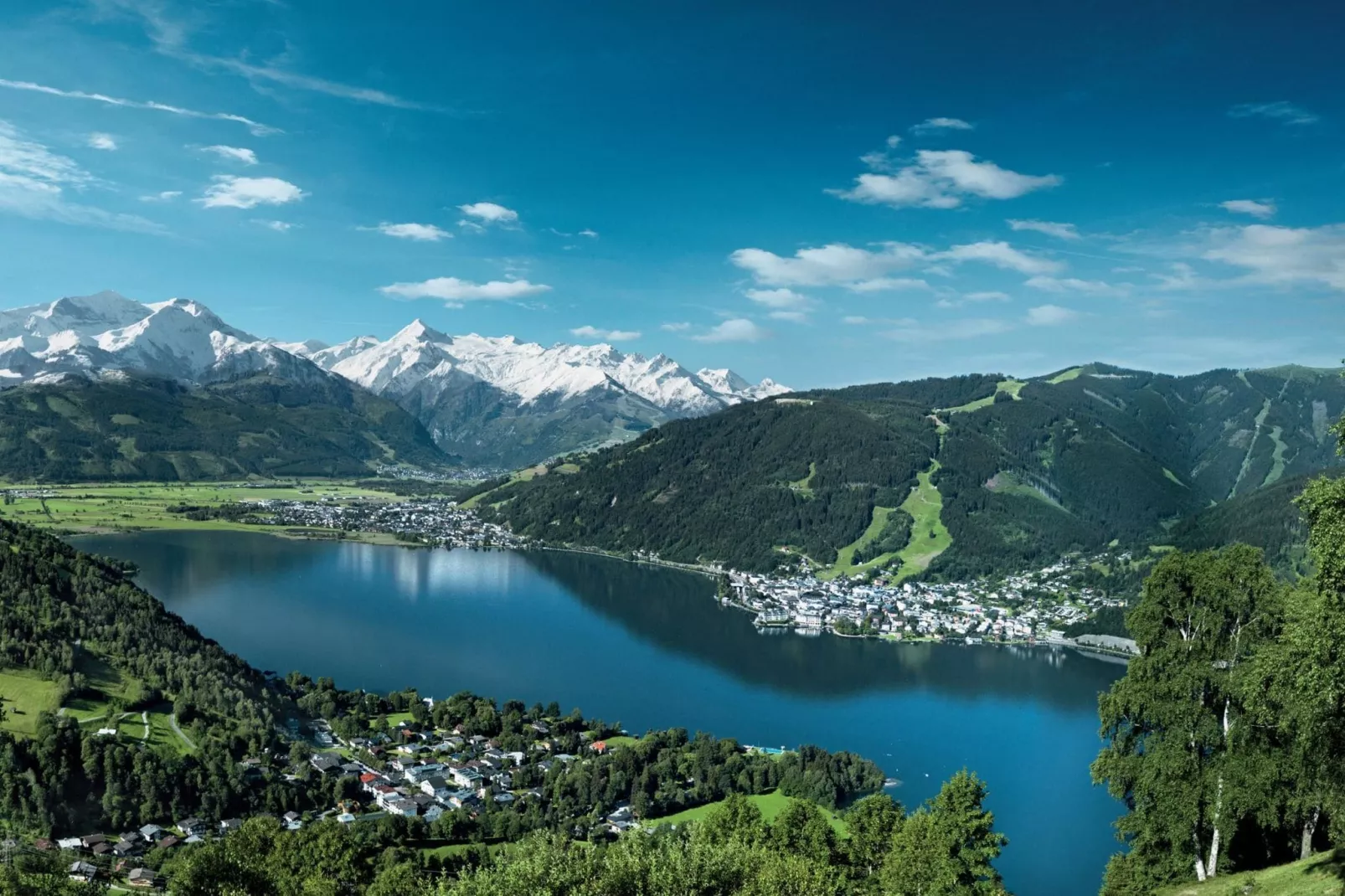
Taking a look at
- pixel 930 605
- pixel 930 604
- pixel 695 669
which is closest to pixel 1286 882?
pixel 695 669

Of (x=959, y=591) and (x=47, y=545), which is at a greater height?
(x=47, y=545)

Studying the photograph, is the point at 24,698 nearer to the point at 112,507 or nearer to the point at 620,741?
the point at 620,741

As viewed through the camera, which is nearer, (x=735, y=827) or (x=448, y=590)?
(x=735, y=827)

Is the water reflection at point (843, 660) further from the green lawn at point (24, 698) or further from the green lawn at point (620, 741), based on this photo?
the green lawn at point (24, 698)

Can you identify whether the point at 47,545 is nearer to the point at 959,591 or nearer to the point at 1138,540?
the point at 959,591

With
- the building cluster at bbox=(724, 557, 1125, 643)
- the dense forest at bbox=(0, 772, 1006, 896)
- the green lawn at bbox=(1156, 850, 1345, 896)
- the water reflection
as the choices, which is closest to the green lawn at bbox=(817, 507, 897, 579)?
the building cluster at bbox=(724, 557, 1125, 643)

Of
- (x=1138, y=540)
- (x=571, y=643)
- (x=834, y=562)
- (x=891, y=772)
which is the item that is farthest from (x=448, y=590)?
(x=1138, y=540)
